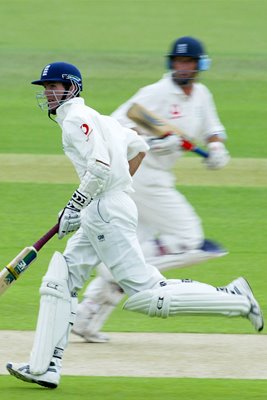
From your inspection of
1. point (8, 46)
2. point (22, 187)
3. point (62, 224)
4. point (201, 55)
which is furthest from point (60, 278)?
point (8, 46)

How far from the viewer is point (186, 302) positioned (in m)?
5.98

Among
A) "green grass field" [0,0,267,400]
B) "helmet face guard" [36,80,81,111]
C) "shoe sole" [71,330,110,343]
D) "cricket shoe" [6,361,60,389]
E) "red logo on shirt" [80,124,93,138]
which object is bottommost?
"green grass field" [0,0,267,400]

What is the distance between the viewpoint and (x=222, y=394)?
5820 millimetres

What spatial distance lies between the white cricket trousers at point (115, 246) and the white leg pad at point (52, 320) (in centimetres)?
10

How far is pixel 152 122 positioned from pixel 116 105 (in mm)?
8803

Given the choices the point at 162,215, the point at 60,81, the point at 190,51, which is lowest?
the point at 162,215

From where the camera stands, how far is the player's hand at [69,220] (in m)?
5.96

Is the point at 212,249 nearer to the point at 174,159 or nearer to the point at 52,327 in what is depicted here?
the point at 174,159

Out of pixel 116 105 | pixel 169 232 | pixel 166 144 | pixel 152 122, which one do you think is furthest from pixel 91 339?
pixel 116 105

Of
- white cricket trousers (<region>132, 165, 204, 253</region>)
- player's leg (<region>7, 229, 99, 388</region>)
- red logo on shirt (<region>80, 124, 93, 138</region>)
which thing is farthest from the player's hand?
white cricket trousers (<region>132, 165, 204, 253</region>)

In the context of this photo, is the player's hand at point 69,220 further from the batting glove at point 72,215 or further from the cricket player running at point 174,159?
the cricket player running at point 174,159

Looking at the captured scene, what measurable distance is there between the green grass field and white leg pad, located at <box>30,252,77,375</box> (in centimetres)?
16

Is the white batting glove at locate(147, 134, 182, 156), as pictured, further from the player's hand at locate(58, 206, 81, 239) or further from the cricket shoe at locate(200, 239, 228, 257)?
the player's hand at locate(58, 206, 81, 239)

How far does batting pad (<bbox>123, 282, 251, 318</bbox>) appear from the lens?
5930mm
